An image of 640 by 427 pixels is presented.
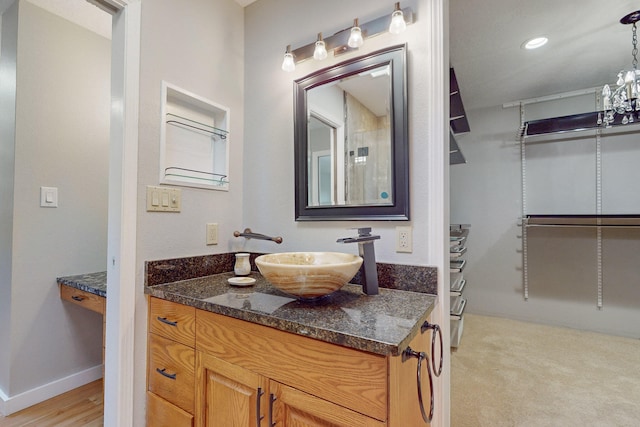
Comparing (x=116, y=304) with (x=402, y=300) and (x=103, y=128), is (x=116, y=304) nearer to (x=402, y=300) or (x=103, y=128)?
(x=402, y=300)

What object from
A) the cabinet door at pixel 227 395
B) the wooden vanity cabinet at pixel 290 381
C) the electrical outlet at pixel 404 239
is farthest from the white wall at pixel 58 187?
the electrical outlet at pixel 404 239

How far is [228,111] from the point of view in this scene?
1669 millimetres

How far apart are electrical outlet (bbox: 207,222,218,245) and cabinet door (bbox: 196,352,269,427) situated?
0.63m

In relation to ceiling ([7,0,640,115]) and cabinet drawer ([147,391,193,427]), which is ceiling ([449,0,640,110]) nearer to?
ceiling ([7,0,640,115])

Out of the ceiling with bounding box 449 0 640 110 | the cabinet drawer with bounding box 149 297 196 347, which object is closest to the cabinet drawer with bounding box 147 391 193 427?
the cabinet drawer with bounding box 149 297 196 347

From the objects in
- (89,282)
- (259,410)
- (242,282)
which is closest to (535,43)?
(242,282)

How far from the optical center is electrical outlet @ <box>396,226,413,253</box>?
1200 mm

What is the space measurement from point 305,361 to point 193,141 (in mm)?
1270

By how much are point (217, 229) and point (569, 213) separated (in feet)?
11.8

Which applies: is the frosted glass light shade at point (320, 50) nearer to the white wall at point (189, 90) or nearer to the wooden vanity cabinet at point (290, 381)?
the white wall at point (189, 90)

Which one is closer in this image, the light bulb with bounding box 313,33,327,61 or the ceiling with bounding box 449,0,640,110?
the light bulb with bounding box 313,33,327,61

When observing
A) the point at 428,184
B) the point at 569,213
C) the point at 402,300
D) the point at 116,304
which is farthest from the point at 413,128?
the point at 569,213

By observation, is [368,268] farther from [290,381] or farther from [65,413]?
[65,413]

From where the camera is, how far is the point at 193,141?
154 cm
